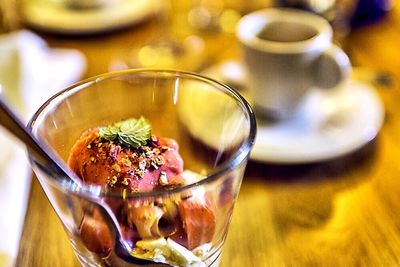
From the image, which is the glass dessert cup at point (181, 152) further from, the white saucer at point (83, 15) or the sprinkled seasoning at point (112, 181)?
the white saucer at point (83, 15)

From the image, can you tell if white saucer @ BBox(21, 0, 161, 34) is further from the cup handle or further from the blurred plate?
the cup handle

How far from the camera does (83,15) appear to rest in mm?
851

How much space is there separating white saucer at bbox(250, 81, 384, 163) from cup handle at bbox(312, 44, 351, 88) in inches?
1.5

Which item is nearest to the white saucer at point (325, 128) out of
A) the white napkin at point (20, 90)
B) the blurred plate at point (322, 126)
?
→ the blurred plate at point (322, 126)

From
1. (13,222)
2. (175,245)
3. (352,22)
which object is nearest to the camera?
(175,245)

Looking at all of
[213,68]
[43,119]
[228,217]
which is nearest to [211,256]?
[228,217]

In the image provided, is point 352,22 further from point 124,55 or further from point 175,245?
point 175,245

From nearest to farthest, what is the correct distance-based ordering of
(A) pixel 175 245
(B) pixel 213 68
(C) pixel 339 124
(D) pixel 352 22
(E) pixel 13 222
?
(A) pixel 175 245 → (E) pixel 13 222 → (C) pixel 339 124 → (B) pixel 213 68 → (D) pixel 352 22

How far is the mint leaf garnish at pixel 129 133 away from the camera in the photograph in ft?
1.33

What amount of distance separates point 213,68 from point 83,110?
0.28 metres

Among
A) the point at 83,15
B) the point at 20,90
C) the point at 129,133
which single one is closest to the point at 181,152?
the point at 129,133

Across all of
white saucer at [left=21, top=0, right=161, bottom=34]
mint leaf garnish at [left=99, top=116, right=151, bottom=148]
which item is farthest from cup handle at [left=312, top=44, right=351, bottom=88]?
white saucer at [left=21, top=0, right=161, bottom=34]

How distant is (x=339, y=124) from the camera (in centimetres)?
59

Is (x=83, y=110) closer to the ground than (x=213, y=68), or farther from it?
farther from it
